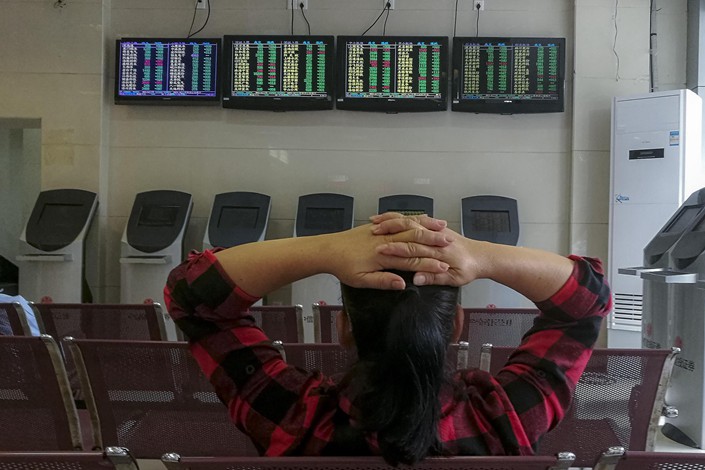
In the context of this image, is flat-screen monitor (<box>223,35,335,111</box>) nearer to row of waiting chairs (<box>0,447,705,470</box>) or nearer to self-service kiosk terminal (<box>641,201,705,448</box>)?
self-service kiosk terminal (<box>641,201,705,448</box>)

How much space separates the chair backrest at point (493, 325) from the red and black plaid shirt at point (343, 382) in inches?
52.4

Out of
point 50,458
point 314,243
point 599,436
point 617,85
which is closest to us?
point 50,458

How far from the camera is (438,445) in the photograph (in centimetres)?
78

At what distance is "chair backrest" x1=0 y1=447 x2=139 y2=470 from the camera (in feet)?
2.41

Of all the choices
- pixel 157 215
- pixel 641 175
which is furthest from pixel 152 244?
pixel 641 175

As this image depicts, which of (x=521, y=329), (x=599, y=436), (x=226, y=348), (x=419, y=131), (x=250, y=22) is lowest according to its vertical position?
(x=599, y=436)

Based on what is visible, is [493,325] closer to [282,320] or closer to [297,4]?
[282,320]

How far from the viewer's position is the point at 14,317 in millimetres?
2039

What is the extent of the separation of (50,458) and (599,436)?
1.37 meters

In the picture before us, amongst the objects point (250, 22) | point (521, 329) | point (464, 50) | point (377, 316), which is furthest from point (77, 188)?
point (377, 316)

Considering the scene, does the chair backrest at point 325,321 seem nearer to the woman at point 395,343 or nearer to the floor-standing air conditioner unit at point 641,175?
the woman at point 395,343

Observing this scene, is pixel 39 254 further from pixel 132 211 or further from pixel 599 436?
pixel 599 436

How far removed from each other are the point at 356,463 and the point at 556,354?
355 millimetres

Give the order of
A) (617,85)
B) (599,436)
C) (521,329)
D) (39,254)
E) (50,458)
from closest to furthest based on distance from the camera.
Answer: (50,458), (599,436), (521,329), (39,254), (617,85)
